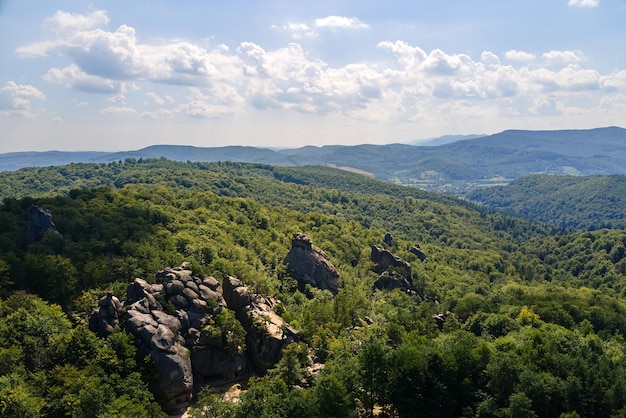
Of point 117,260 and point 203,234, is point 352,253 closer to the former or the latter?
point 203,234

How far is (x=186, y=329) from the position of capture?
212ft

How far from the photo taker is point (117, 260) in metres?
79.2

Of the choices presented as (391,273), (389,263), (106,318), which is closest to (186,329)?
(106,318)

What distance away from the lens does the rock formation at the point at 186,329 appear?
58.6 metres

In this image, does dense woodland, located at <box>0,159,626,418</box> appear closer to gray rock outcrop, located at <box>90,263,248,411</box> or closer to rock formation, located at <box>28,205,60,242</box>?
rock formation, located at <box>28,205,60,242</box>

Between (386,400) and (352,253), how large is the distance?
9682 cm

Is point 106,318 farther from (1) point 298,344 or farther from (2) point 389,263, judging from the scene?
(2) point 389,263

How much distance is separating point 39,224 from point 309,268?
2254 inches

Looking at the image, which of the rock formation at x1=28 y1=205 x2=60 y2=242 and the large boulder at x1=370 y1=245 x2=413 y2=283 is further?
the large boulder at x1=370 y1=245 x2=413 y2=283

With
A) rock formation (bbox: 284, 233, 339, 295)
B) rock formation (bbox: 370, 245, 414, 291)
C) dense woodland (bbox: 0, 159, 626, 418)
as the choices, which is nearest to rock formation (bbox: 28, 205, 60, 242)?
dense woodland (bbox: 0, 159, 626, 418)

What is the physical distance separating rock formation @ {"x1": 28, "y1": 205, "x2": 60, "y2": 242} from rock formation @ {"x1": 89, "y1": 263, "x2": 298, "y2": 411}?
117 ft

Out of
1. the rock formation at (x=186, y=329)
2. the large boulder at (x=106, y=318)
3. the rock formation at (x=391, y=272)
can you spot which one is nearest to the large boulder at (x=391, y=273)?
the rock formation at (x=391, y=272)

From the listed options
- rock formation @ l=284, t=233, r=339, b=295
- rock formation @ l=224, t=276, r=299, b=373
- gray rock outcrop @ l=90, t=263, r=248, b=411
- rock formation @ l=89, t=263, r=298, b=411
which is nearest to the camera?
gray rock outcrop @ l=90, t=263, r=248, b=411

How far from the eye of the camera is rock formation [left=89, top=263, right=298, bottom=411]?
192 ft
